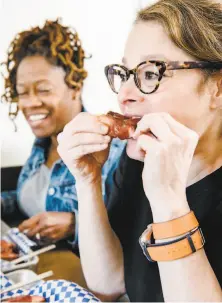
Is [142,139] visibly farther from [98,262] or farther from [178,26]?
[98,262]

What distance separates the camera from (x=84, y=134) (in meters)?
1.01

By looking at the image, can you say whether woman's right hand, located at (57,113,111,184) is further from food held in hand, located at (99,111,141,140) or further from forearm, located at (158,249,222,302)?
Answer: forearm, located at (158,249,222,302)

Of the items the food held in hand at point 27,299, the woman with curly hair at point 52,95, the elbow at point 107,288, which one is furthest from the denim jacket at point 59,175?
the food held in hand at point 27,299

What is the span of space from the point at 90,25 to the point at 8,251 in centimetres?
97

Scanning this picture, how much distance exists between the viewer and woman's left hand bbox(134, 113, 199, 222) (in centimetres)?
84

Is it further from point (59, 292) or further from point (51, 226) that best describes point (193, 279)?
point (51, 226)

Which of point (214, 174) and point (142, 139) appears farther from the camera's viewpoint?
point (214, 174)

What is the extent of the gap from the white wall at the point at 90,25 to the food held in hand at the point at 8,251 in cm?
42

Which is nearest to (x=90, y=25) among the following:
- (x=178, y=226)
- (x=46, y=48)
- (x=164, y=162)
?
(x=46, y=48)

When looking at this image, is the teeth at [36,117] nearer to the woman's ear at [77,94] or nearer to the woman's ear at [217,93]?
the woman's ear at [77,94]

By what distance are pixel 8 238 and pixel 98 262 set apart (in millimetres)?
509

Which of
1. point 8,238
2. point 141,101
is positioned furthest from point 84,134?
point 8,238

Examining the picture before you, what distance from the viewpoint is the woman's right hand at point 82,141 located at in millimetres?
997

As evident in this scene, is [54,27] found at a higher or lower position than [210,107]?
higher
